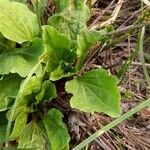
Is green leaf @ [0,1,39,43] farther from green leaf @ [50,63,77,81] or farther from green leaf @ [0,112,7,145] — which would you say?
green leaf @ [0,112,7,145]

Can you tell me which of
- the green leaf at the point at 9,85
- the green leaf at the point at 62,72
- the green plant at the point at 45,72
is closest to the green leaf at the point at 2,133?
the green plant at the point at 45,72

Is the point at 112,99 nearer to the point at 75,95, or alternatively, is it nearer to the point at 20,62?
the point at 75,95

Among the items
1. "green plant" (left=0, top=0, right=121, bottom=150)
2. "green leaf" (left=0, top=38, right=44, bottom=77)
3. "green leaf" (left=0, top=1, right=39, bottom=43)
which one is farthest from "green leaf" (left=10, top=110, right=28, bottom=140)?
"green leaf" (left=0, top=1, right=39, bottom=43)

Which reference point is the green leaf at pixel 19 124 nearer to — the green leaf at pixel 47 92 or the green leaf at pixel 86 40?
the green leaf at pixel 47 92

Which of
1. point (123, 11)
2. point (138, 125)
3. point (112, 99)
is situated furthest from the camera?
point (123, 11)

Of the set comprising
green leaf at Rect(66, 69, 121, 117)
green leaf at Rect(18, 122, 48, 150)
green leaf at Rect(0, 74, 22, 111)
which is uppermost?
green leaf at Rect(0, 74, 22, 111)

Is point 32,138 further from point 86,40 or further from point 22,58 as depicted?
point 86,40

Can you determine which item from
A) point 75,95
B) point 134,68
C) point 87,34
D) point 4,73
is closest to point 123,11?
point 134,68
